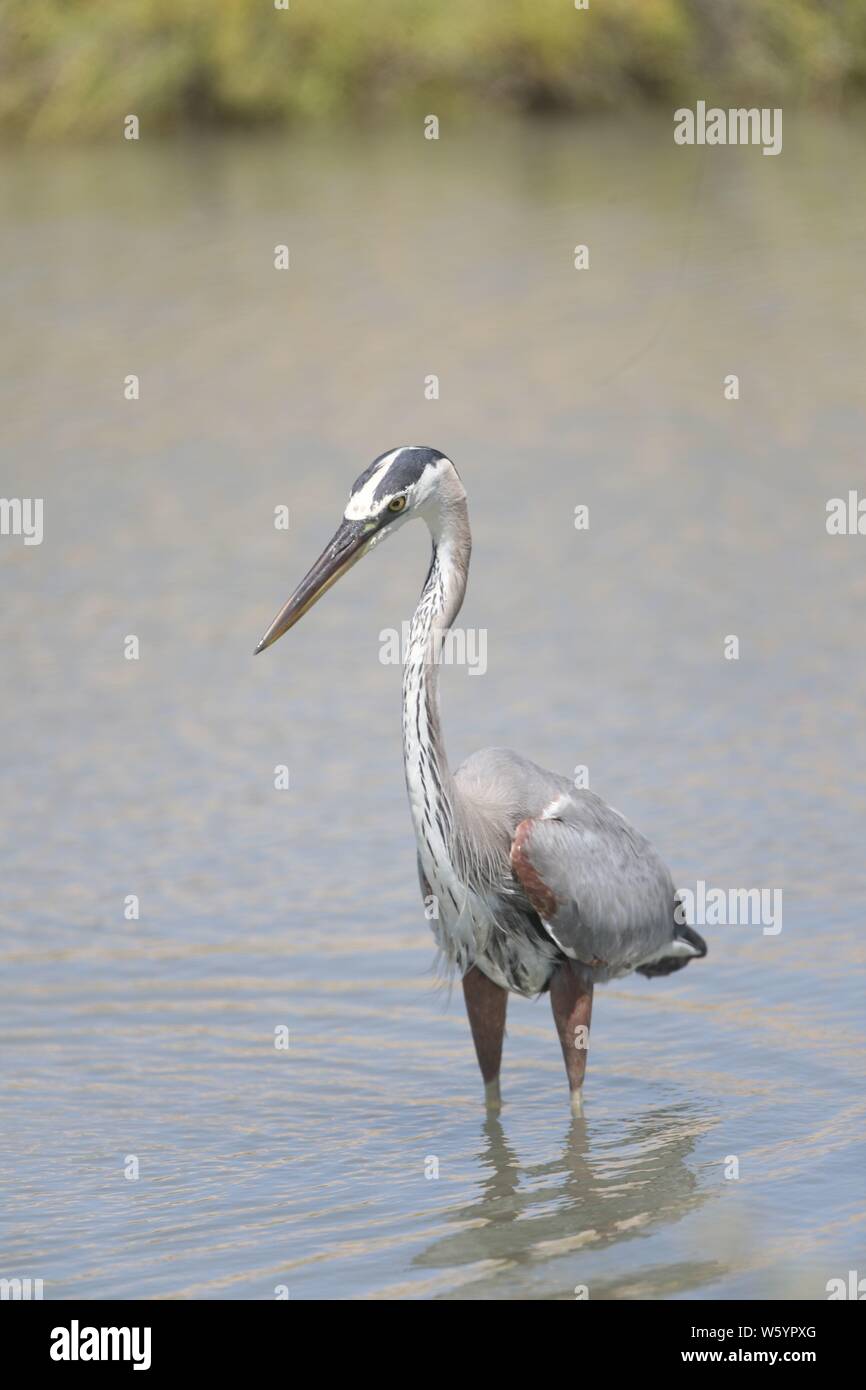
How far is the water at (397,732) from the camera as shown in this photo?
6828 mm

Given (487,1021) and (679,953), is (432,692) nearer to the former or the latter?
(487,1021)

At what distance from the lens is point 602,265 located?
856 inches

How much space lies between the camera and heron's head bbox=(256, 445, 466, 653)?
6.80m

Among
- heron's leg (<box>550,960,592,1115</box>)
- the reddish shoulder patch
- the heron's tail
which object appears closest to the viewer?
the reddish shoulder patch

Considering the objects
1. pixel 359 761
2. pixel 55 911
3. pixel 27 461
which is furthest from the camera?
pixel 27 461

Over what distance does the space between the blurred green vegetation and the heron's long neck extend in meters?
24.3

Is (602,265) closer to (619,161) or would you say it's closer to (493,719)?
(619,161)

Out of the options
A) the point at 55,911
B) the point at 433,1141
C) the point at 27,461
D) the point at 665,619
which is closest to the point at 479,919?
the point at 433,1141

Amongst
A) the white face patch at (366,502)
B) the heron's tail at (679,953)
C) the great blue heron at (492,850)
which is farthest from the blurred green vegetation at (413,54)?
the white face patch at (366,502)

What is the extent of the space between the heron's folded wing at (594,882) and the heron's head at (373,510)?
99 centimetres

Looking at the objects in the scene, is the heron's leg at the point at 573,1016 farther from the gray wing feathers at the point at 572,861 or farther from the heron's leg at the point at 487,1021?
the heron's leg at the point at 487,1021

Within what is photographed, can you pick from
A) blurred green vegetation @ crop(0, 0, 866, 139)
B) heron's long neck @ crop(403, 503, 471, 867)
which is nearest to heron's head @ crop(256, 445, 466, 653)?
heron's long neck @ crop(403, 503, 471, 867)

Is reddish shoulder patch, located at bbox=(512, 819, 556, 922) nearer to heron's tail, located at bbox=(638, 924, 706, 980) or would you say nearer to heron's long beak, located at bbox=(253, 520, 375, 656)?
heron's tail, located at bbox=(638, 924, 706, 980)

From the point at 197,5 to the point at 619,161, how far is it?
705 cm
